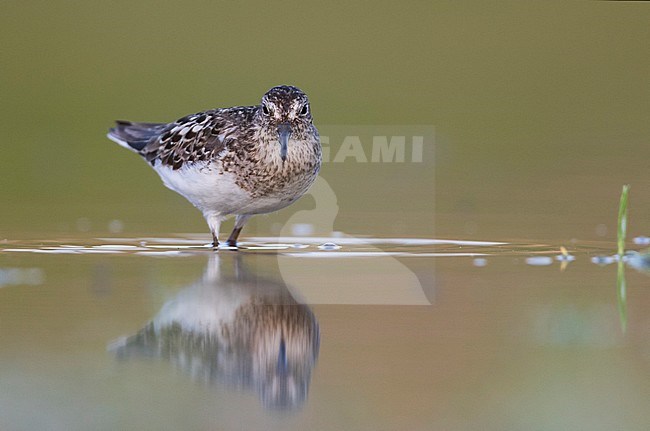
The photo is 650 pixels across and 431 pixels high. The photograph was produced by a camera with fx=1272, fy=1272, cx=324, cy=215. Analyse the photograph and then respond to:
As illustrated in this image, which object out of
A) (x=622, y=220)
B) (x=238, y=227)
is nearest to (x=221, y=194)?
(x=238, y=227)

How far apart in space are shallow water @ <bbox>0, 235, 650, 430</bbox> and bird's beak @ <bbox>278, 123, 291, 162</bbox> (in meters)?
0.84

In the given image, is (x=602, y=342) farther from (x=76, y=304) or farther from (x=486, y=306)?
(x=76, y=304)

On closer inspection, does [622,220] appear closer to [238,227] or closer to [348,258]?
[348,258]

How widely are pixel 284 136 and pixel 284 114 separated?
0.20m

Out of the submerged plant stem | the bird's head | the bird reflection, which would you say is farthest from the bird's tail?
the submerged plant stem

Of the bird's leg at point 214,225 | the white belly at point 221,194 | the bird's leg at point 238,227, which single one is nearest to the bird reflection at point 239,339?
the white belly at point 221,194

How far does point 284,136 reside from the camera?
1044 centimetres

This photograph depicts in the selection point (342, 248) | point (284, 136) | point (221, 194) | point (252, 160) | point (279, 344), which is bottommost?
point (279, 344)

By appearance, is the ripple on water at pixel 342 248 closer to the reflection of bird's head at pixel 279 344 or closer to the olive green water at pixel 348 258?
the olive green water at pixel 348 258

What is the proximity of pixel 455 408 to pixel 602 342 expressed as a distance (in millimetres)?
1516

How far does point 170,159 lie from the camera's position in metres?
11.6

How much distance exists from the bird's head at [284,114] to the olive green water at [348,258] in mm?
987

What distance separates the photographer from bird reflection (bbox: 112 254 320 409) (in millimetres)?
6125

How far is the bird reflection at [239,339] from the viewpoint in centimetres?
612
